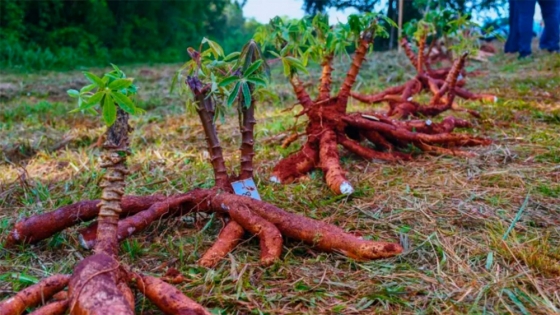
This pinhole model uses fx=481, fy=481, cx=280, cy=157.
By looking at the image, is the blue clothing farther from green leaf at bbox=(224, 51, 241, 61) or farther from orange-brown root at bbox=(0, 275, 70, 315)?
orange-brown root at bbox=(0, 275, 70, 315)

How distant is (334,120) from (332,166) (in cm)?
35

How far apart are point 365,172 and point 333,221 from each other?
0.56 meters

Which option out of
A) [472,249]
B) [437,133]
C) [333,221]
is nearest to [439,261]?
[472,249]

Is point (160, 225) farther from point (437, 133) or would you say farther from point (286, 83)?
point (286, 83)

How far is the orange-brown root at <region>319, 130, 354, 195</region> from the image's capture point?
5.54 ft

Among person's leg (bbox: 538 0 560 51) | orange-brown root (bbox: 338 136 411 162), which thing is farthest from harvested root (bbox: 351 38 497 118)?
person's leg (bbox: 538 0 560 51)

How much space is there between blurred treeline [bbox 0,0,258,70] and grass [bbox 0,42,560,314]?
4.58m

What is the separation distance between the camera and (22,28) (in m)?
8.75

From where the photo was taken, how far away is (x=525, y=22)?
5.48 metres

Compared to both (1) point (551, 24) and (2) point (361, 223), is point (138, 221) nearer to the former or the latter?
(2) point (361, 223)

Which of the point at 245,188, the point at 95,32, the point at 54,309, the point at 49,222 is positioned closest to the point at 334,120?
the point at 245,188

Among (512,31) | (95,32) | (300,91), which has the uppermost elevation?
(300,91)

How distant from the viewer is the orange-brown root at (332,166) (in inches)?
66.5

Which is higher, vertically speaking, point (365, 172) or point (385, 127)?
point (385, 127)
